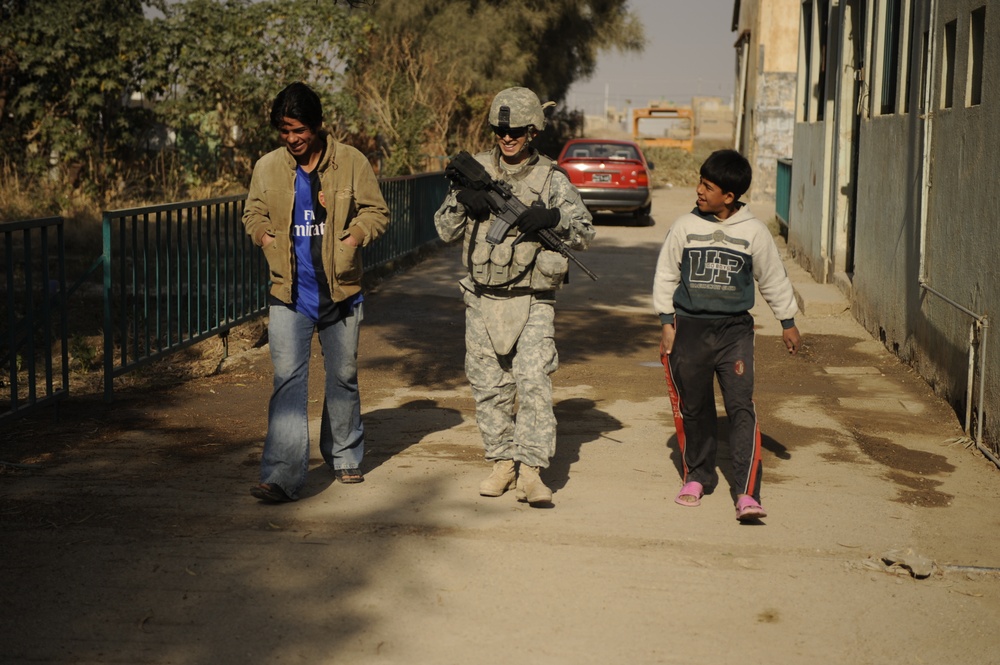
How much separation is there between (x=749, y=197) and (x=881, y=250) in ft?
62.8

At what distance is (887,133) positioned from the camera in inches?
396

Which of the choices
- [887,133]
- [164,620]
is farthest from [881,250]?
[164,620]

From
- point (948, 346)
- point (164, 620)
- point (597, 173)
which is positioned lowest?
point (164, 620)

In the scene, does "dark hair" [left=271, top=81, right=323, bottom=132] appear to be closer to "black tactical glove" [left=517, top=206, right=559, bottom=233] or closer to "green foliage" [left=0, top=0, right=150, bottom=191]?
"black tactical glove" [left=517, top=206, right=559, bottom=233]

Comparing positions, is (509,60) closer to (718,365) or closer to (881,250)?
(881,250)

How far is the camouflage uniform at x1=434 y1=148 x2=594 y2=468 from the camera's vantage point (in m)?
5.28

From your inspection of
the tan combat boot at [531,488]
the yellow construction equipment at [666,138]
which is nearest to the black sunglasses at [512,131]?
the tan combat boot at [531,488]

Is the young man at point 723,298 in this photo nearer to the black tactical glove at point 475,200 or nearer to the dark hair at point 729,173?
the dark hair at point 729,173

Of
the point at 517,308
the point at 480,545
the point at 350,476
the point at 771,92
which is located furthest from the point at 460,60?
the point at 480,545

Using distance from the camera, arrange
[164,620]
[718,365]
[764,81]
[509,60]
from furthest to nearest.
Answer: [509,60] → [764,81] → [718,365] → [164,620]

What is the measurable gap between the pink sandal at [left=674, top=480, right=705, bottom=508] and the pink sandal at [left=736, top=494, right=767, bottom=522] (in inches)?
10.9

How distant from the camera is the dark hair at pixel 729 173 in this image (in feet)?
16.8

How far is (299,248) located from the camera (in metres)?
5.34

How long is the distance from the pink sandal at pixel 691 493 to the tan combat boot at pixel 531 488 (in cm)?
58
